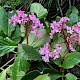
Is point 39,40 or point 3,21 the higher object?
point 3,21

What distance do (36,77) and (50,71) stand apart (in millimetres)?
105

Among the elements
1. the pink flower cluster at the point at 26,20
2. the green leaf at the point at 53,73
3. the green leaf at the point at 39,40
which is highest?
the pink flower cluster at the point at 26,20

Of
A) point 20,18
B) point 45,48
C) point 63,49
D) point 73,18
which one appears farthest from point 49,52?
point 73,18

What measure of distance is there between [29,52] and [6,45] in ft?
0.53

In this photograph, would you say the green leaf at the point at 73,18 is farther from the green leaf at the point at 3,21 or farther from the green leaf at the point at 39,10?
the green leaf at the point at 3,21

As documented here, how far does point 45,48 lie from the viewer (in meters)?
1.42

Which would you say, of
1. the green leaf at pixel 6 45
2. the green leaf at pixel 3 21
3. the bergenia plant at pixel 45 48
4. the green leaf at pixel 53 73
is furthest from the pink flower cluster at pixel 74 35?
the green leaf at pixel 3 21

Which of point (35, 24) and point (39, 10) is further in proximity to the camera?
point (39, 10)

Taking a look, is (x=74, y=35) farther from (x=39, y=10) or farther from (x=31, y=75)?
(x=39, y=10)

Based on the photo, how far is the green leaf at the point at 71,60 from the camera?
139 centimetres

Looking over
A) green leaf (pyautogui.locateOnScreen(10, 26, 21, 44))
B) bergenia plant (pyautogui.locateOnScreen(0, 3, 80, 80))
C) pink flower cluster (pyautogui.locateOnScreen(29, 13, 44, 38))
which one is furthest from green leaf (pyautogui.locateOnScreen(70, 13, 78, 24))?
green leaf (pyautogui.locateOnScreen(10, 26, 21, 44))

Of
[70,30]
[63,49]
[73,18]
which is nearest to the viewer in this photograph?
[70,30]

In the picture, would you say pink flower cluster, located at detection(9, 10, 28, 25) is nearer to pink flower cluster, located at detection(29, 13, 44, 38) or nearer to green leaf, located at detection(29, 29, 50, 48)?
pink flower cluster, located at detection(29, 13, 44, 38)

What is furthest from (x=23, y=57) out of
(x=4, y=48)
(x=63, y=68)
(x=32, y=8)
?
(x=32, y=8)
